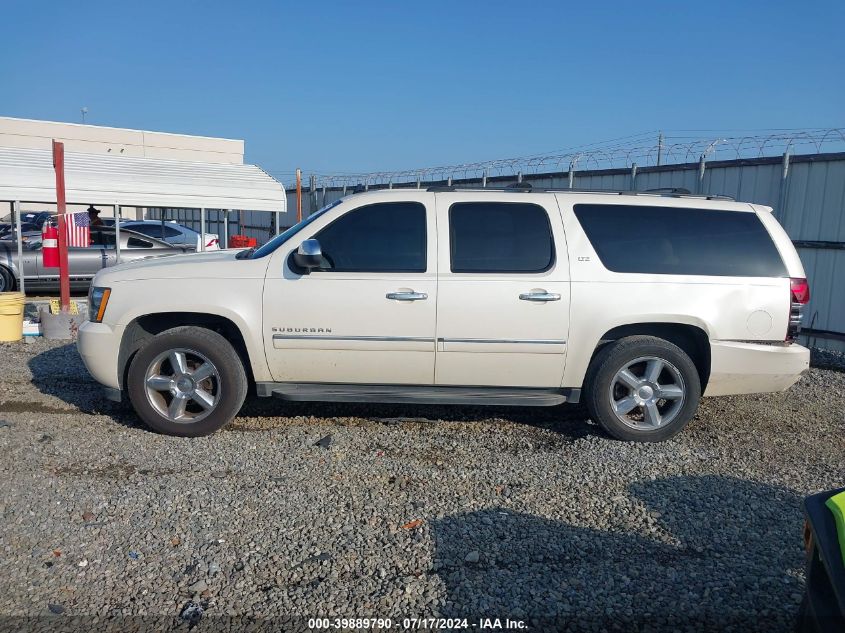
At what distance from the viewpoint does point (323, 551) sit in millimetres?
3797

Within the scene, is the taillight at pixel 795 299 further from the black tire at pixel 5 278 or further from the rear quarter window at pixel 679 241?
the black tire at pixel 5 278

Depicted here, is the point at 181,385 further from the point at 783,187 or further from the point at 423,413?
the point at 783,187

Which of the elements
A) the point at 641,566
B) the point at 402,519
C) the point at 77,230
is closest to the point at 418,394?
the point at 402,519

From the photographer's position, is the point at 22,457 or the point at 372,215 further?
the point at 372,215

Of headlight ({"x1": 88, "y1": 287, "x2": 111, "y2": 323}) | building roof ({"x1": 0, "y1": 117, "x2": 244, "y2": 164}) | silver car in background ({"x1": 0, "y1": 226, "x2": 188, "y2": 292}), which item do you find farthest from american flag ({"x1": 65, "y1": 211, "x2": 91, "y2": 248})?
building roof ({"x1": 0, "y1": 117, "x2": 244, "y2": 164})

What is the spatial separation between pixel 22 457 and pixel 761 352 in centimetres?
540

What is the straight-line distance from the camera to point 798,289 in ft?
18.4

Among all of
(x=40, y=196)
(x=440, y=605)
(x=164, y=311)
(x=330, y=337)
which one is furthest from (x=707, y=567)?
(x=40, y=196)

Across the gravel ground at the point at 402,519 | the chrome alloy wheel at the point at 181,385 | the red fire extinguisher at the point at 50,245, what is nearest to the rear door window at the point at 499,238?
the gravel ground at the point at 402,519

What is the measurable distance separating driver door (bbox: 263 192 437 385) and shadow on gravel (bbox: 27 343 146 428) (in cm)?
157

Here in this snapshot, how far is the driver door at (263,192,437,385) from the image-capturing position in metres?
5.50

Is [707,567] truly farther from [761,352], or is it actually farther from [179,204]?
[179,204]

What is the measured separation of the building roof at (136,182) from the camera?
38.8ft

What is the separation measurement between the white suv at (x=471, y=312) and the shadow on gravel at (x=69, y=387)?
77 centimetres
